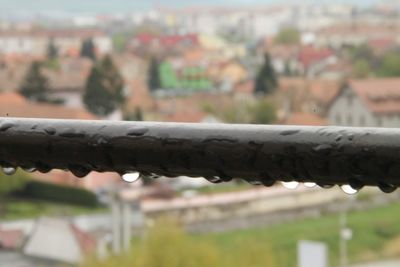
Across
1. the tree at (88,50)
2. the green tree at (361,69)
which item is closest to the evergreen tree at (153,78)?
the tree at (88,50)

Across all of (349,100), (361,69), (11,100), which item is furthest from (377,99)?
(361,69)

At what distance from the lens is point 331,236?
10.9 meters

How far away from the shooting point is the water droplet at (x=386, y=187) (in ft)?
0.82

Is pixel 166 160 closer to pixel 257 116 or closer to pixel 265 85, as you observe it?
pixel 257 116

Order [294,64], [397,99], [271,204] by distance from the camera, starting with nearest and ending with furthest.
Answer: [397,99]
[271,204]
[294,64]

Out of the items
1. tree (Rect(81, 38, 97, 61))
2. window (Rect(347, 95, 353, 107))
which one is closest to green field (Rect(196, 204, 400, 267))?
window (Rect(347, 95, 353, 107))

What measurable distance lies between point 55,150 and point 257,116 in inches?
507

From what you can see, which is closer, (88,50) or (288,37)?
(88,50)

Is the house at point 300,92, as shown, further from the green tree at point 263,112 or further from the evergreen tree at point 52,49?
the evergreen tree at point 52,49

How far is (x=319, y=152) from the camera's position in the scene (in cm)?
26

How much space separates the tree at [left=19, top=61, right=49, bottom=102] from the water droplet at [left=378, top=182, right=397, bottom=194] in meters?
12.0

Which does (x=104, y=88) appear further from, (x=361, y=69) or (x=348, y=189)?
(x=361, y=69)

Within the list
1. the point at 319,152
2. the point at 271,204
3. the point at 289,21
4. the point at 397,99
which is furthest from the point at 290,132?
the point at 289,21

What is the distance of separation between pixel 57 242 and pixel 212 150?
30.7ft
